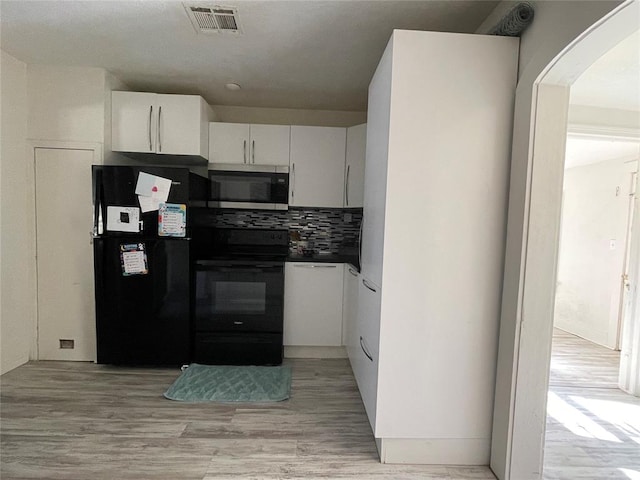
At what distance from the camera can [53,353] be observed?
2674mm

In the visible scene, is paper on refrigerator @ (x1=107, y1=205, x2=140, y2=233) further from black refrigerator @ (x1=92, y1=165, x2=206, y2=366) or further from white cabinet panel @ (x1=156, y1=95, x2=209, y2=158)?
white cabinet panel @ (x1=156, y1=95, x2=209, y2=158)

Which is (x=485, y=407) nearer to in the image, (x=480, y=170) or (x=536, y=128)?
(x=480, y=170)

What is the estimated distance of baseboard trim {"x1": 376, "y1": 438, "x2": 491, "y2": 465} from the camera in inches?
64.4

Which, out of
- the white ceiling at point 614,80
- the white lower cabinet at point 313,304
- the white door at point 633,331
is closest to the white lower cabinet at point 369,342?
the white lower cabinet at point 313,304

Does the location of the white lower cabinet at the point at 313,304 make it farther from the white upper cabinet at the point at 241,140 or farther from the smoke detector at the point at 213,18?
the smoke detector at the point at 213,18

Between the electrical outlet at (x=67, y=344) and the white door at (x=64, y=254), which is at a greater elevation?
the white door at (x=64, y=254)

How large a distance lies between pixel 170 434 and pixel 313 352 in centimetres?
139

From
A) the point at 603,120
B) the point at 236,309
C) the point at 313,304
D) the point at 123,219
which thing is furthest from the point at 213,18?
the point at 603,120

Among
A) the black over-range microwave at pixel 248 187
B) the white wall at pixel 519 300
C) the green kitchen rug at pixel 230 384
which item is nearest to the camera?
the white wall at pixel 519 300

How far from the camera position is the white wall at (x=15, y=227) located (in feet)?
7.89

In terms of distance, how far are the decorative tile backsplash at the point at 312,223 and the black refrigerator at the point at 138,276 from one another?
74 cm

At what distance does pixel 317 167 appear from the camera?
119 inches

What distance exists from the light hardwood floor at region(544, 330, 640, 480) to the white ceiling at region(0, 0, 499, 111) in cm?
253

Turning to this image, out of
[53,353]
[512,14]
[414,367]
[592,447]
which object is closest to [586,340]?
[592,447]
